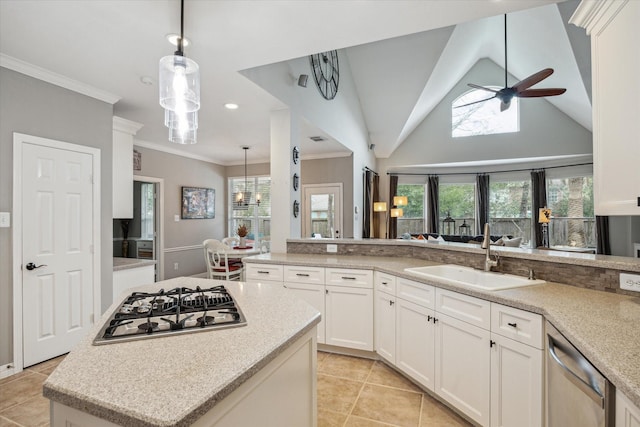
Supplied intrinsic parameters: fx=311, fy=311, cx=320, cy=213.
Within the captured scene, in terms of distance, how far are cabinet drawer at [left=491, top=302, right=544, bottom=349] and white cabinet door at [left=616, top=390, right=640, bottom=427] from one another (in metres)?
0.58

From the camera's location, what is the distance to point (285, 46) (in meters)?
2.36

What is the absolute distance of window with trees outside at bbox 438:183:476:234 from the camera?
27.5ft

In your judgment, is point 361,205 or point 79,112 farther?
point 361,205

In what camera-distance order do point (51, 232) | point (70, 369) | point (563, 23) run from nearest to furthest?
point (70, 369)
point (51, 232)
point (563, 23)

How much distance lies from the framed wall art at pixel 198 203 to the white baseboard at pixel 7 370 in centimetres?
375

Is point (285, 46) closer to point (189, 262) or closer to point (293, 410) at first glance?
point (293, 410)

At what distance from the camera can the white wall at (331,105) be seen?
10.9 ft

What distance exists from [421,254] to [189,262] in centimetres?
475

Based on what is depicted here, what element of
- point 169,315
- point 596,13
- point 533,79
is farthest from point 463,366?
point 533,79

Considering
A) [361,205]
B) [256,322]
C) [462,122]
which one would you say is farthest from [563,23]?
[256,322]

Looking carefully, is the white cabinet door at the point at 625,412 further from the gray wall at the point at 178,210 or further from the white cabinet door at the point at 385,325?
the gray wall at the point at 178,210

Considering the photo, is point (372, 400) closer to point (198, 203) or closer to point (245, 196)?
point (245, 196)

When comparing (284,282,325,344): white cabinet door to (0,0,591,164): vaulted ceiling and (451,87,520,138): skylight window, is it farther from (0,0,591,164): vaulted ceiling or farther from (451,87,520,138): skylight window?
(451,87,520,138): skylight window

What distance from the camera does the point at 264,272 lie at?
304 cm
